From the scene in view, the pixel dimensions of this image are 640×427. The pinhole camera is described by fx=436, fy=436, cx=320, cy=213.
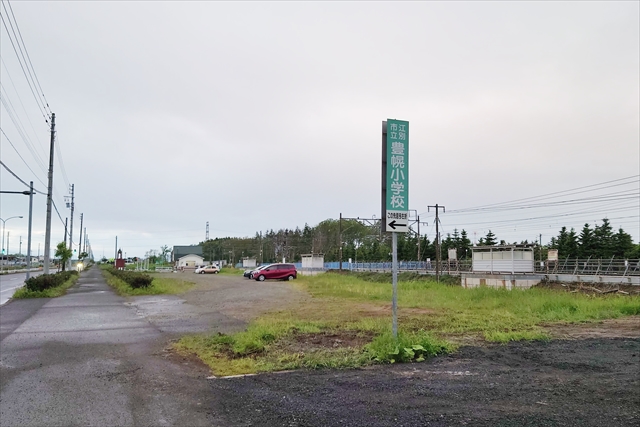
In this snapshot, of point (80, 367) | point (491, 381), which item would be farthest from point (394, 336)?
point (80, 367)

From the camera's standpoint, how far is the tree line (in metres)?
48.2

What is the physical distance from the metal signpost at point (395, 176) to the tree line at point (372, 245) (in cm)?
2399

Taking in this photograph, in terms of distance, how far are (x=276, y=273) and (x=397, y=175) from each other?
3254 cm

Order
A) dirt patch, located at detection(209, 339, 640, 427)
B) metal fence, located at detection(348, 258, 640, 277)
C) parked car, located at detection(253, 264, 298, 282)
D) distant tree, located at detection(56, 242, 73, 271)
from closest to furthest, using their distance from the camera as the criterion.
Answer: dirt patch, located at detection(209, 339, 640, 427), metal fence, located at detection(348, 258, 640, 277), parked car, located at detection(253, 264, 298, 282), distant tree, located at detection(56, 242, 73, 271)

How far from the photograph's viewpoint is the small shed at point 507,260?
32.6 metres

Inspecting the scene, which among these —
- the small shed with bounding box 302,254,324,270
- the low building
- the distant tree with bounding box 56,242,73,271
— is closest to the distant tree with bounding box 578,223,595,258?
the small shed with bounding box 302,254,324,270

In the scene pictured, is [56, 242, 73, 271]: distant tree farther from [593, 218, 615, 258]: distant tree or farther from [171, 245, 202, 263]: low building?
[171, 245, 202, 263]: low building

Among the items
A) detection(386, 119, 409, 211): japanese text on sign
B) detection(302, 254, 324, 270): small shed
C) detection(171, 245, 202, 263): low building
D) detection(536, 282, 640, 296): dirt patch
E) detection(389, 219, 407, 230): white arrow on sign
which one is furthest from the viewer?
detection(171, 245, 202, 263): low building

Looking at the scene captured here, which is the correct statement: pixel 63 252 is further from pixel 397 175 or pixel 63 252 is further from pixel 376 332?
pixel 397 175

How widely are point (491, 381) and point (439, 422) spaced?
6.52ft

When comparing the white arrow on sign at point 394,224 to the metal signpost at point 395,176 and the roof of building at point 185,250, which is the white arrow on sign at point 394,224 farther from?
the roof of building at point 185,250

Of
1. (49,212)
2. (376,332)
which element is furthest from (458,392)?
(49,212)

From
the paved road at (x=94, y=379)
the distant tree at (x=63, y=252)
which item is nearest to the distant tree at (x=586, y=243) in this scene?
the paved road at (x=94, y=379)

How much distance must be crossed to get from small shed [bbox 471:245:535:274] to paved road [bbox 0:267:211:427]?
94.0 ft
